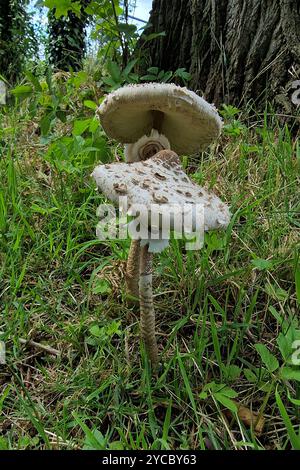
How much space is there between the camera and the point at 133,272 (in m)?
2.14

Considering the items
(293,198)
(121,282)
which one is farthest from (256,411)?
(293,198)

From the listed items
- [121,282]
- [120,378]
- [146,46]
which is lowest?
[120,378]

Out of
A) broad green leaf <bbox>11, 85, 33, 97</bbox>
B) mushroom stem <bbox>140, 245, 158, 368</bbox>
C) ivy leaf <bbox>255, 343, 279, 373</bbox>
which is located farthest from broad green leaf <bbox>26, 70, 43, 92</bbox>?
ivy leaf <bbox>255, 343, 279, 373</bbox>

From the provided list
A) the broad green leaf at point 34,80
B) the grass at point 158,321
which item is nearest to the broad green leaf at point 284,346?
the grass at point 158,321

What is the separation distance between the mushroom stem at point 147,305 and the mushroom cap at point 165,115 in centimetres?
57

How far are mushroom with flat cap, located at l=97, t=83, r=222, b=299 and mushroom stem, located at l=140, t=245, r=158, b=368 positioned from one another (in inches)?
12.4

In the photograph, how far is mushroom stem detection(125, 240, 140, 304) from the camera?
6.96 feet

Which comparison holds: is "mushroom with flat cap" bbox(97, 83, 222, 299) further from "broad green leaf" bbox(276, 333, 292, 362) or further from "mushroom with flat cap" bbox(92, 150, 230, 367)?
"broad green leaf" bbox(276, 333, 292, 362)

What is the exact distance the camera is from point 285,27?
3.25 m

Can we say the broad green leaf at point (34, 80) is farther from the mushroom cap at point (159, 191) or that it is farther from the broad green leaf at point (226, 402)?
the broad green leaf at point (226, 402)

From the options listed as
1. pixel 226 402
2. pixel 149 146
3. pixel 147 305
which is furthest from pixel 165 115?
pixel 226 402
